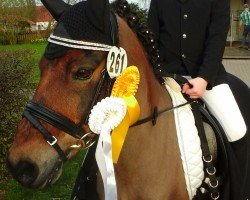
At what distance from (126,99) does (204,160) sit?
0.86 meters

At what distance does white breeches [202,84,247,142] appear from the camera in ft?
10.4

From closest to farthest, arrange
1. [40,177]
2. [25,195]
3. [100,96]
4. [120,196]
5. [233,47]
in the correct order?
[40,177]
[100,96]
[120,196]
[25,195]
[233,47]

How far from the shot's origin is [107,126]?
2.50 m

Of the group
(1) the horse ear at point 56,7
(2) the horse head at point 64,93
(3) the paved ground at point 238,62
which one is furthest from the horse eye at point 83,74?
(3) the paved ground at point 238,62

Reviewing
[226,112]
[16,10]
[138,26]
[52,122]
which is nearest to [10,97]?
[138,26]

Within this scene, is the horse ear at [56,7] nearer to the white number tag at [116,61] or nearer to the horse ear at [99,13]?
the horse ear at [99,13]

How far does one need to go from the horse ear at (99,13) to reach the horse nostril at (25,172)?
85 centimetres

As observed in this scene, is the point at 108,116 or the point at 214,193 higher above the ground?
the point at 108,116

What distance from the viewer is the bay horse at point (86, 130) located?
2248mm

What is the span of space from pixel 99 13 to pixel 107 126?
66 cm

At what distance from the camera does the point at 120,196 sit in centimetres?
291

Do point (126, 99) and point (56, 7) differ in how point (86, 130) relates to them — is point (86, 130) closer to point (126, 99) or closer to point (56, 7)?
point (126, 99)

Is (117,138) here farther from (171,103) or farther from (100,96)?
(171,103)

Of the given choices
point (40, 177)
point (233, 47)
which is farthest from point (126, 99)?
point (233, 47)
